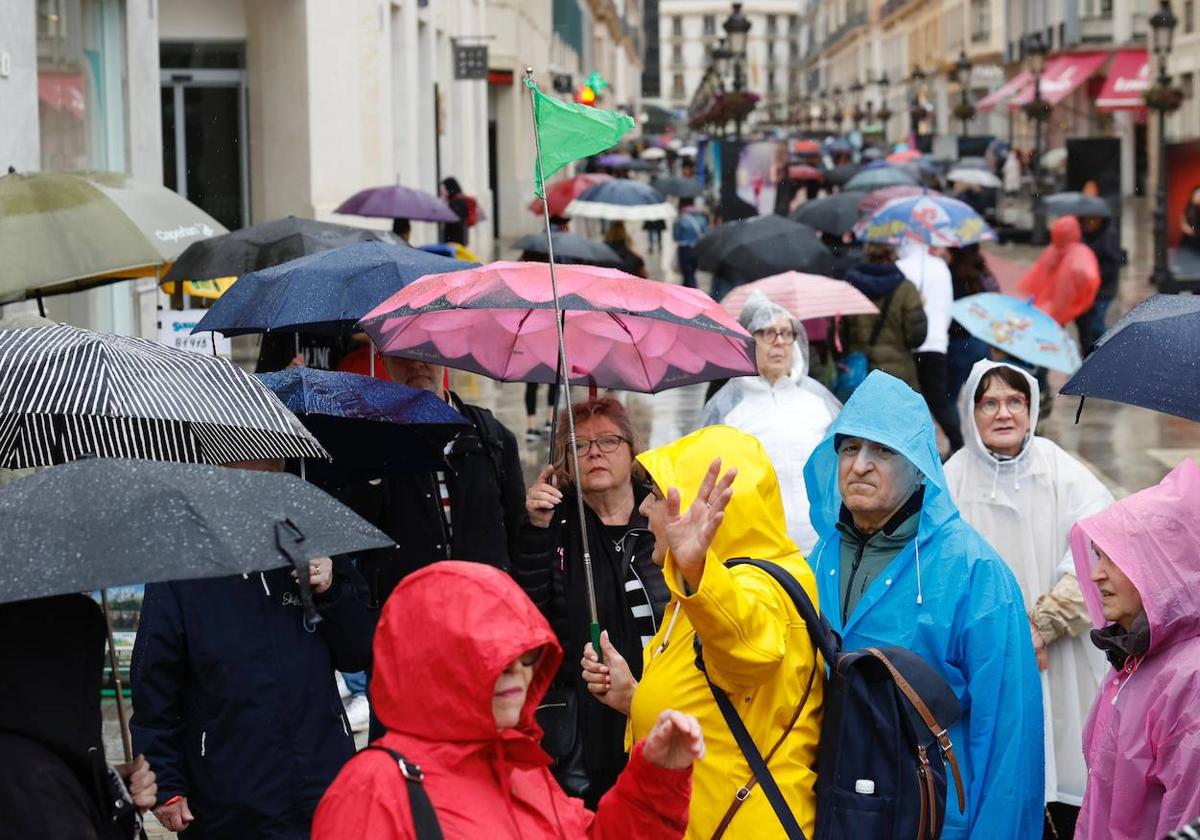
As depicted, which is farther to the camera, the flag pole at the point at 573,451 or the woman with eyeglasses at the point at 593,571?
the woman with eyeglasses at the point at 593,571

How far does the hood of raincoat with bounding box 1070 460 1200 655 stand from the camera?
414 centimetres

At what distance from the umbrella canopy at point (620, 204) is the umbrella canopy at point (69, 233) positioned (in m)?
12.2

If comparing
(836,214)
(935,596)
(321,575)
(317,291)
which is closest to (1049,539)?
(935,596)

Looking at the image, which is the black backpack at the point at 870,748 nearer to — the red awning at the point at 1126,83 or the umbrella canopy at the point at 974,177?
the umbrella canopy at the point at 974,177

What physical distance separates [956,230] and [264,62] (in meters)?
8.46

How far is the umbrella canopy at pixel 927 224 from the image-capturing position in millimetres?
13852

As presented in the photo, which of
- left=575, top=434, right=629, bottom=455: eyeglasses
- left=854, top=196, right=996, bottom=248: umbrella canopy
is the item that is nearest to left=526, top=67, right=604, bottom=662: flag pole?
left=575, top=434, right=629, bottom=455: eyeglasses

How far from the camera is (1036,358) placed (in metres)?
9.26

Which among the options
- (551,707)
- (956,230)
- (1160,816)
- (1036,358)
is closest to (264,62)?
(956,230)

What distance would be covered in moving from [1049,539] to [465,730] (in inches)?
125

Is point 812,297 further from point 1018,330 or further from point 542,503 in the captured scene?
point 542,503

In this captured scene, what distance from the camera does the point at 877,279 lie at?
11531mm

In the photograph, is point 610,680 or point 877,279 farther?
point 877,279

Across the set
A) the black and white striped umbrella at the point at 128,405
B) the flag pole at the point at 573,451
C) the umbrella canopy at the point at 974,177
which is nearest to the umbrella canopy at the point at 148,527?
the black and white striped umbrella at the point at 128,405
